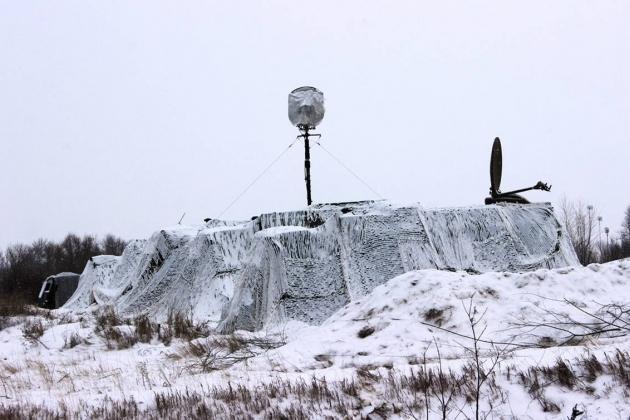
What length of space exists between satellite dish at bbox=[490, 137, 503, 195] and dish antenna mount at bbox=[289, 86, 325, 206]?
417 centimetres

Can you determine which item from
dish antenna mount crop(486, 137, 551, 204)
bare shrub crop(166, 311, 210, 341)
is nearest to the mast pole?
dish antenna mount crop(486, 137, 551, 204)

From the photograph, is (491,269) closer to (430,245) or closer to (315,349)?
(430,245)

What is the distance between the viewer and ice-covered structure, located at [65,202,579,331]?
1023cm

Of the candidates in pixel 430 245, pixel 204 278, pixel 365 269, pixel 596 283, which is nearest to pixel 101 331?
pixel 204 278

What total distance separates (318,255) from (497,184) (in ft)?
16.1

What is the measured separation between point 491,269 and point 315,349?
536 cm

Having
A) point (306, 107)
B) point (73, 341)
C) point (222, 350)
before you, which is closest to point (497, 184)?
point (306, 107)

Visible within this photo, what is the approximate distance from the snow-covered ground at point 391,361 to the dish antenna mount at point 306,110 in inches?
281

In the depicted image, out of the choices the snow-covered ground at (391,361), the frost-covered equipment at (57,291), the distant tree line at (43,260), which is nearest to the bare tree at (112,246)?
the distant tree line at (43,260)

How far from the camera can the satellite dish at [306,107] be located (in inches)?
626

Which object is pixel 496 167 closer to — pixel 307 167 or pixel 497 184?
pixel 497 184

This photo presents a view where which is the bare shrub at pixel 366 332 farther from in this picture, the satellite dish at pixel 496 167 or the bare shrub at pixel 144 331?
the satellite dish at pixel 496 167

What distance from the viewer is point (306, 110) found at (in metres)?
16.0

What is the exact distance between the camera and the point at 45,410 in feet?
17.9
